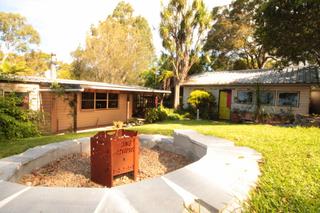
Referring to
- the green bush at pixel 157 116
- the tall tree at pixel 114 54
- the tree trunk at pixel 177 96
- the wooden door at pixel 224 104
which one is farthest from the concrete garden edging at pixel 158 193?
the tall tree at pixel 114 54

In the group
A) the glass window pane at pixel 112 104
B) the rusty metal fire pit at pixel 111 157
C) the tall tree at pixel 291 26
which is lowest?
the rusty metal fire pit at pixel 111 157

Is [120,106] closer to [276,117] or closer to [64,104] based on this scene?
[64,104]

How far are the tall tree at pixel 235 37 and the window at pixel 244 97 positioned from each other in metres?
5.87

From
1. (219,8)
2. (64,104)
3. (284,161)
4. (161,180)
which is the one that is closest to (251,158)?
(284,161)

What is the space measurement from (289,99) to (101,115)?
11461 millimetres

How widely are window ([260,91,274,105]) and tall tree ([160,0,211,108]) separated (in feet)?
19.8

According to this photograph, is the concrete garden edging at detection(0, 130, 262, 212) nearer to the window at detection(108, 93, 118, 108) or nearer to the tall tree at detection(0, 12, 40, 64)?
the window at detection(108, 93, 118, 108)

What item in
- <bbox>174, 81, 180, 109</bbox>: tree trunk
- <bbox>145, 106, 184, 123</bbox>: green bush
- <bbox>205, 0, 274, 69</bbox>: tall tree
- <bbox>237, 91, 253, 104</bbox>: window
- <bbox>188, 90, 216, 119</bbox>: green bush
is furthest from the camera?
<bbox>205, 0, 274, 69</bbox>: tall tree

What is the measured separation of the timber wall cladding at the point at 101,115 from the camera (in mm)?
12133

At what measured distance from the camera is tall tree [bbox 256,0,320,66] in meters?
9.39

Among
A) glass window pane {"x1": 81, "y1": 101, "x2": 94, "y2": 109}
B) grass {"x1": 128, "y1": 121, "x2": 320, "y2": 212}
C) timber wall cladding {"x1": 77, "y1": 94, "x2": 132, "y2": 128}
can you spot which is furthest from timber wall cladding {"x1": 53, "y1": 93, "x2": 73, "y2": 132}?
grass {"x1": 128, "y1": 121, "x2": 320, "y2": 212}

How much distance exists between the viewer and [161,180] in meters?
2.57

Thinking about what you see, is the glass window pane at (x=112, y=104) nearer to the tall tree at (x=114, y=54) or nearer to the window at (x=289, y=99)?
the tall tree at (x=114, y=54)

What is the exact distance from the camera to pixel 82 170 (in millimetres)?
4371
